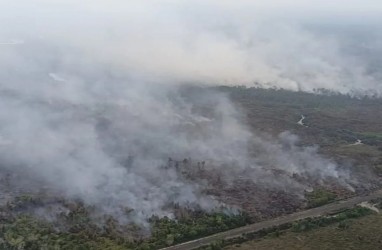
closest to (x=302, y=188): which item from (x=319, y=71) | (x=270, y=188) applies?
(x=270, y=188)

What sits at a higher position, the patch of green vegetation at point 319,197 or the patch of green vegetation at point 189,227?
the patch of green vegetation at point 319,197

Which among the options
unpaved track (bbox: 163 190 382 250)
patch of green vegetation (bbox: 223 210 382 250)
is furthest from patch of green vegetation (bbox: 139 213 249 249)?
patch of green vegetation (bbox: 223 210 382 250)

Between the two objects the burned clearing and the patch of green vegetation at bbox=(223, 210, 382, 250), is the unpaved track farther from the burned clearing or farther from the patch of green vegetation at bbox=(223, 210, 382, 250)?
the patch of green vegetation at bbox=(223, 210, 382, 250)

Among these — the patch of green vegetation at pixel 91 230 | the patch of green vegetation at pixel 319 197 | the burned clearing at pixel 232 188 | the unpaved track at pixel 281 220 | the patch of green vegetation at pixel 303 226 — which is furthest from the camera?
the patch of green vegetation at pixel 319 197

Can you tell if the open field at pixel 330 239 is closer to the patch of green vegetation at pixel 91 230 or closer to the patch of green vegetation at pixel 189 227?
the patch of green vegetation at pixel 189 227

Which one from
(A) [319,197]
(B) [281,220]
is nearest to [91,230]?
(B) [281,220]

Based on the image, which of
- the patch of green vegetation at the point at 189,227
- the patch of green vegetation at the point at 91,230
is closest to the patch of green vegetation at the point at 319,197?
the patch of green vegetation at the point at 189,227

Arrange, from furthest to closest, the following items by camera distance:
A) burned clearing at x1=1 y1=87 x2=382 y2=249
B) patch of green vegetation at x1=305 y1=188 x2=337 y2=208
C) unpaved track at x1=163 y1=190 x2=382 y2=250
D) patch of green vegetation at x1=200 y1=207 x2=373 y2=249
Result: patch of green vegetation at x1=305 y1=188 x2=337 y2=208 → patch of green vegetation at x1=200 y1=207 x2=373 y2=249 → unpaved track at x1=163 y1=190 x2=382 y2=250 → burned clearing at x1=1 y1=87 x2=382 y2=249

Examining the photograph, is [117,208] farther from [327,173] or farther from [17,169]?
[327,173]
